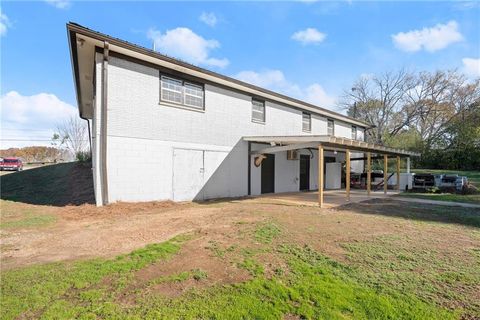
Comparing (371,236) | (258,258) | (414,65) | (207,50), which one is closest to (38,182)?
(207,50)

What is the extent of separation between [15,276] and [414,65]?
1681 inches

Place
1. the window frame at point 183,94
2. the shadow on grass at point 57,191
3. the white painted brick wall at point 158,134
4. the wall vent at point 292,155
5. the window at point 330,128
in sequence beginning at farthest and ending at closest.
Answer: the window at point 330,128
the wall vent at point 292,155
the window frame at point 183,94
the shadow on grass at point 57,191
the white painted brick wall at point 158,134

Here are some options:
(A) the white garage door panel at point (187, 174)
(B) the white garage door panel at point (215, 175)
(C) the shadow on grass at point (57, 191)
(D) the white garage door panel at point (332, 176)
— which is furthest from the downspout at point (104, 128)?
(D) the white garage door panel at point (332, 176)

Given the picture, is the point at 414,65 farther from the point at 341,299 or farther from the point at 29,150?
the point at 29,150

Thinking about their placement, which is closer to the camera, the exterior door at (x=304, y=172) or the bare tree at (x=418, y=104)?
the exterior door at (x=304, y=172)

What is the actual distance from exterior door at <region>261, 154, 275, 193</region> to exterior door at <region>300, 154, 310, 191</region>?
9.13ft

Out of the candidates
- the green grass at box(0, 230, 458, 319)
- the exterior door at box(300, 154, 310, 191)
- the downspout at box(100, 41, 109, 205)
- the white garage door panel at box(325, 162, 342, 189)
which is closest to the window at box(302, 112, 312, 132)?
the exterior door at box(300, 154, 310, 191)

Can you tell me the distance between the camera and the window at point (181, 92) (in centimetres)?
1048

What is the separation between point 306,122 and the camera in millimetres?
17469

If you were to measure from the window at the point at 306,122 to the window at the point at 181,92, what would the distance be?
7.82 metres

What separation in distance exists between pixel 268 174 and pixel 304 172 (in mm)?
3558

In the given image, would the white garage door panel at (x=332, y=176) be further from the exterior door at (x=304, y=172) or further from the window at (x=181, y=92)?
the window at (x=181, y=92)

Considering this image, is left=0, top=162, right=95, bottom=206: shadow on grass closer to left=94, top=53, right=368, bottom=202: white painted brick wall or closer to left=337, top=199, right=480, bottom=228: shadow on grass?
left=94, top=53, right=368, bottom=202: white painted brick wall

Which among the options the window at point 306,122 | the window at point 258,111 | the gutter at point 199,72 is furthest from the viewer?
the window at point 306,122
